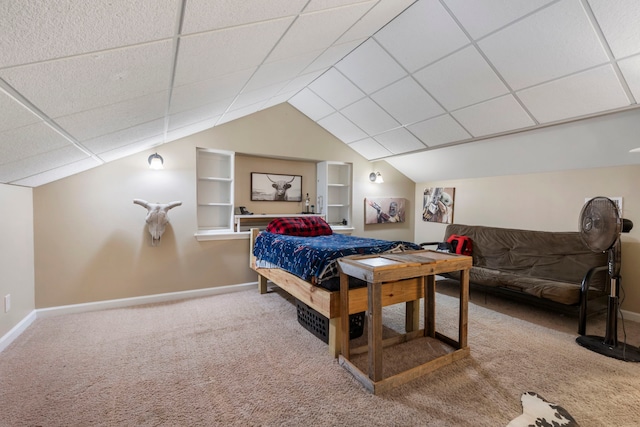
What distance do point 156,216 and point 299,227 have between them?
1.71 metres

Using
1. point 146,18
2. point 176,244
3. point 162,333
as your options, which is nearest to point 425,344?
point 162,333

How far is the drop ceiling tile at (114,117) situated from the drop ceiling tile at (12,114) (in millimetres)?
167

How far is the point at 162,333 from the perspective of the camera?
2.70 m

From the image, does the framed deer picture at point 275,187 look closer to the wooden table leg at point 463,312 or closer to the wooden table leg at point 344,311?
the wooden table leg at point 344,311

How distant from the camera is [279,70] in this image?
2.54m

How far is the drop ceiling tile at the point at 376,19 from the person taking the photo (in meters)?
2.10

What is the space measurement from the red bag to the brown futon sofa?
11 cm

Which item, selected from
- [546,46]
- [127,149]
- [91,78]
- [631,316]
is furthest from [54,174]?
[631,316]

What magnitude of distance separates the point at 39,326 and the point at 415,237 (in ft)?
17.7

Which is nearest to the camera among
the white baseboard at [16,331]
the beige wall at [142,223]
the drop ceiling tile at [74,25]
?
the drop ceiling tile at [74,25]

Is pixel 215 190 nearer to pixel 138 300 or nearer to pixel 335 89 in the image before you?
pixel 138 300

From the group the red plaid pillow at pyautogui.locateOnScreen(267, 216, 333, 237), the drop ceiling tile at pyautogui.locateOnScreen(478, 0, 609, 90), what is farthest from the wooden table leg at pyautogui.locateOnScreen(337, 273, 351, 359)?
the drop ceiling tile at pyautogui.locateOnScreen(478, 0, 609, 90)

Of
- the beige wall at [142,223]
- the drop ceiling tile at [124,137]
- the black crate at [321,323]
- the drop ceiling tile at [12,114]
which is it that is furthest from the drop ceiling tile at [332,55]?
the black crate at [321,323]

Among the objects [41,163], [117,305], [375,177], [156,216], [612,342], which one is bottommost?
[117,305]
